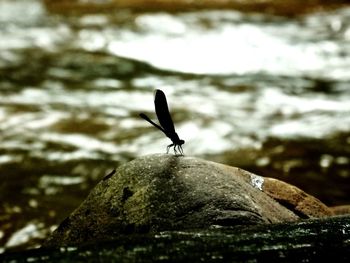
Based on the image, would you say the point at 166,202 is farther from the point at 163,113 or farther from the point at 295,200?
the point at 295,200

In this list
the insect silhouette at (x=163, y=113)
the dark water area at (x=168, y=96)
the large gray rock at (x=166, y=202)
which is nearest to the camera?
the large gray rock at (x=166, y=202)

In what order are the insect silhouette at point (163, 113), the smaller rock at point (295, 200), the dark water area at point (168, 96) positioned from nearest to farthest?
the insect silhouette at point (163, 113) < the smaller rock at point (295, 200) < the dark water area at point (168, 96)

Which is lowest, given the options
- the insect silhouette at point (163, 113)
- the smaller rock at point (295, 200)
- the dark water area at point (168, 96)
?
the smaller rock at point (295, 200)

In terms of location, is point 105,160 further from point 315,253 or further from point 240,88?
point 315,253

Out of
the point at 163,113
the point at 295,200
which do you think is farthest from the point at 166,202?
the point at 295,200

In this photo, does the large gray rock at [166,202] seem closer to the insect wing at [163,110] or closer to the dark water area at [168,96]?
the insect wing at [163,110]

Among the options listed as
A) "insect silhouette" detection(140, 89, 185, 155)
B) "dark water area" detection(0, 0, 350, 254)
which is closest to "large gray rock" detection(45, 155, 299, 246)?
"insect silhouette" detection(140, 89, 185, 155)

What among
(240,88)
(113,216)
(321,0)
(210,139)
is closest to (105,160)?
(210,139)

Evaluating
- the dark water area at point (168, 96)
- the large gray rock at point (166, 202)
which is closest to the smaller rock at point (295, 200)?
the large gray rock at point (166, 202)
